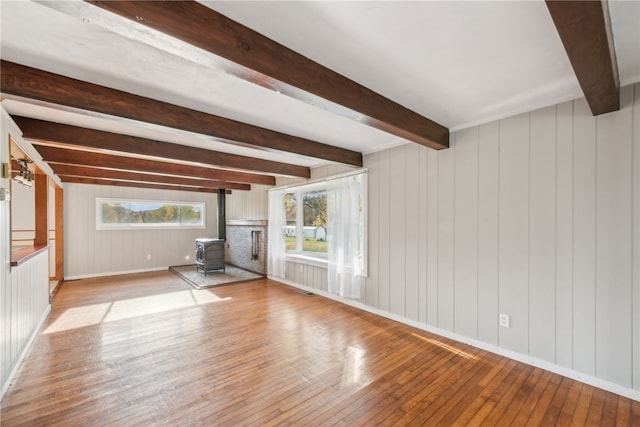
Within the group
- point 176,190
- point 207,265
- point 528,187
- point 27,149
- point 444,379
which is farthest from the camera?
point 176,190

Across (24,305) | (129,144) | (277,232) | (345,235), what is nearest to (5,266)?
(24,305)

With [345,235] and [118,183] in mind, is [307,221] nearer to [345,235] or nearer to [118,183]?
[345,235]

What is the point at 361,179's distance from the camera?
4078mm

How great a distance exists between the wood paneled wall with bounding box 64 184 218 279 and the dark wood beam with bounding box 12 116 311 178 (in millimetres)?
4205

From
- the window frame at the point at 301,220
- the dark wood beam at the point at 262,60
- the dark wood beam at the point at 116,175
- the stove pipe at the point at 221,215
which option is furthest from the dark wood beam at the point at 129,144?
the stove pipe at the point at 221,215

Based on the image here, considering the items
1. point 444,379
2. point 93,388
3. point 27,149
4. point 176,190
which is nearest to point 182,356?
point 93,388

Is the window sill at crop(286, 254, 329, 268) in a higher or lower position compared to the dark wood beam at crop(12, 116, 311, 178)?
lower

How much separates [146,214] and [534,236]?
771cm

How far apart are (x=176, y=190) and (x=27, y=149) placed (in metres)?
4.37

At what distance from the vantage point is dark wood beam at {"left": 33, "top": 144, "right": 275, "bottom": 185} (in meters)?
3.60

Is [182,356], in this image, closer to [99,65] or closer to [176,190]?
[99,65]

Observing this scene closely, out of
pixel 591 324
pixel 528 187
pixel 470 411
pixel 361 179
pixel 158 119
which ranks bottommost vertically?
pixel 470 411

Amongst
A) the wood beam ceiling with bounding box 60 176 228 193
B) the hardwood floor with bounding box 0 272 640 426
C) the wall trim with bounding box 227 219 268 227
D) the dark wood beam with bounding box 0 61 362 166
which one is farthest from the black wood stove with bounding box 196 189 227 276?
the dark wood beam with bounding box 0 61 362 166

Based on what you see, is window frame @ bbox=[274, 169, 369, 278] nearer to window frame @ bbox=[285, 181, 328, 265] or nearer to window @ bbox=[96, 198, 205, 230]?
window frame @ bbox=[285, 181, 328, 265]
